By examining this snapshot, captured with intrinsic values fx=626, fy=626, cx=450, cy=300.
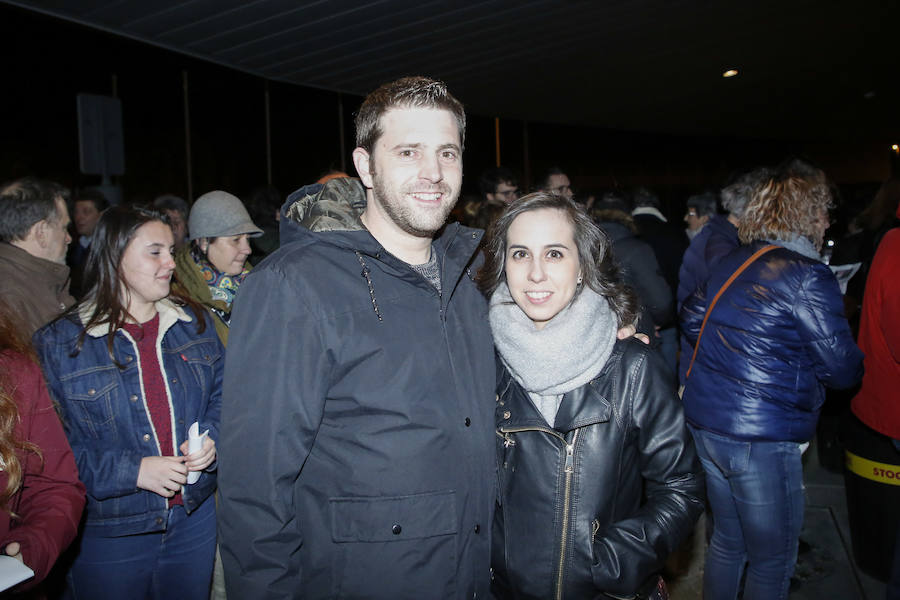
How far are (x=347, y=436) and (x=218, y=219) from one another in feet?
7.28

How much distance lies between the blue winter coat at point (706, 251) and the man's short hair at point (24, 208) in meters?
3.69

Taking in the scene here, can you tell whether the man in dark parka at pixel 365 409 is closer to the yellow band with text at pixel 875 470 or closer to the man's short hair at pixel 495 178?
the yellow band with text at pixel 875 470

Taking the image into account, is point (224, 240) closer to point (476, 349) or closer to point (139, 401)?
point (139, 401)

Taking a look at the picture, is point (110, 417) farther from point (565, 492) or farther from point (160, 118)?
point (160, 118)

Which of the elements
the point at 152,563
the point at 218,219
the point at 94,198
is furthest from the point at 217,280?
the point at 94,198

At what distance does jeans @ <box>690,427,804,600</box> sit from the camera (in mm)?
2773

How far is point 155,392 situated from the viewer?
2.46 metres

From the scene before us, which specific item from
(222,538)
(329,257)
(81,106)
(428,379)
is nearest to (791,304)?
(428,379)

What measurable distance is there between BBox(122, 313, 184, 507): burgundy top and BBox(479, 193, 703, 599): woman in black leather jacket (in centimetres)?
138

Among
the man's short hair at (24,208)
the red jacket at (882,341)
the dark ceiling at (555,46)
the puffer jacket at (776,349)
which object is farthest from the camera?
the dark ceiling at (555,46)

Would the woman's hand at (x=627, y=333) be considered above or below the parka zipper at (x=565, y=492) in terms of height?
above

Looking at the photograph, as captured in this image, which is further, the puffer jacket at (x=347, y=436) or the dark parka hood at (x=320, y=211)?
the dark parka hood at (x=320, y=211)

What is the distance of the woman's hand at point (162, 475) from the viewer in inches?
91.8

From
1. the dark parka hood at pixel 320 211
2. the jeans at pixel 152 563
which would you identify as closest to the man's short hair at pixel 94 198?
the jeans at pixel 152 563
